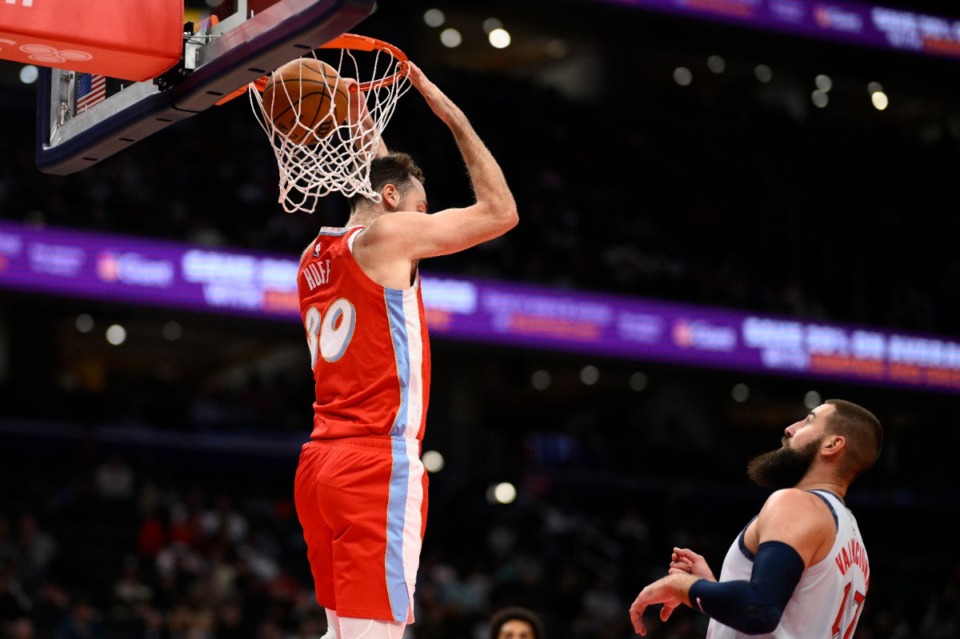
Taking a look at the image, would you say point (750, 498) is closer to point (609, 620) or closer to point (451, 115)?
point (609, 620)

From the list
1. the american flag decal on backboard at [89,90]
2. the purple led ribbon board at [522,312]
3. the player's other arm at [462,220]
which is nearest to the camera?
the player's other arm at [462,220]

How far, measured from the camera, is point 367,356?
455 centimetres

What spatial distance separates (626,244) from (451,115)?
15.6 m

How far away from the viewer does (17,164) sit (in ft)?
55.3

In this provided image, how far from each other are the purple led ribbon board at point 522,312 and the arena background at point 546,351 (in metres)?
0.23

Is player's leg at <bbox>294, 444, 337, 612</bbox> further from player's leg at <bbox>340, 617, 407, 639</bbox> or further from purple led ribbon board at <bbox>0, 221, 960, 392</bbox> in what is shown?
purple led ribbon board at <bbox>0, 221, 960, 392</bbox>

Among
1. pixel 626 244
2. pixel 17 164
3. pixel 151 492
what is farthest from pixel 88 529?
pixel 626 244

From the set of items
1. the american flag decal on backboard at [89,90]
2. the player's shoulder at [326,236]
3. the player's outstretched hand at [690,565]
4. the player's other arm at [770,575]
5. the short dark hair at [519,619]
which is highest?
the american flag decal on backboard at [89,90]

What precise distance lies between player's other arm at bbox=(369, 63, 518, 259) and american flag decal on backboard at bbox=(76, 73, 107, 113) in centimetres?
130

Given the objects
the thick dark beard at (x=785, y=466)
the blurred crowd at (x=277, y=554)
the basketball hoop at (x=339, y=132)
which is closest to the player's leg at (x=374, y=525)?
the basketball hoop at (x=339, y=132)

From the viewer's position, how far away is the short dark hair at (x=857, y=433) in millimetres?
4215

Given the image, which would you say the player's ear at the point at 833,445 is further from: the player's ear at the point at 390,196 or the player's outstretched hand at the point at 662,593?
the player's ear at the point at 390,196

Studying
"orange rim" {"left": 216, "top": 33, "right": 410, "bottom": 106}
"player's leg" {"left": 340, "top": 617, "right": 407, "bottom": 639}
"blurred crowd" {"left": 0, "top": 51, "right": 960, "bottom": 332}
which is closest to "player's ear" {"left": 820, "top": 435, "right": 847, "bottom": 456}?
"player's leg" {"left": 340, "top": 617, "right": 407, "bottom": 639}

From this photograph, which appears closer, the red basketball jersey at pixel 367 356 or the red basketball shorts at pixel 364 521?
the red basketball shorts at pixel 364 521
